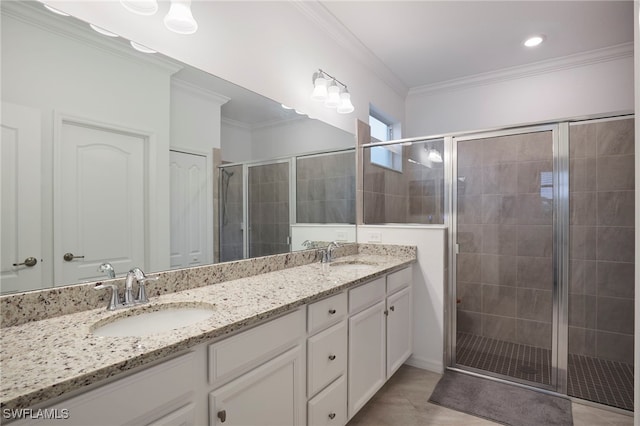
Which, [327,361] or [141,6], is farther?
[327,361]

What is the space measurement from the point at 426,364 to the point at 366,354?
956 mm

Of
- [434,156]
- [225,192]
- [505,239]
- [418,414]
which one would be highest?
[434,156]

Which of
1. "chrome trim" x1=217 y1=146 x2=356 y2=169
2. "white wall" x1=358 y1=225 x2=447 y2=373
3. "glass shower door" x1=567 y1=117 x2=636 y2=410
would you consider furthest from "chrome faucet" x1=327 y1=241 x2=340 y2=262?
"glass shower door" x1=567 y1=117 x2=636 y2=410

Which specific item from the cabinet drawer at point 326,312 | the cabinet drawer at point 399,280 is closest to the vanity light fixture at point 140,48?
the cabinet drawer at point 326,312

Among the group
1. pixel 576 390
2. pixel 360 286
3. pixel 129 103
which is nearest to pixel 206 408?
pixel 360 286

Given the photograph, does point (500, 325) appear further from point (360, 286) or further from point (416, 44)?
point (416, 44)

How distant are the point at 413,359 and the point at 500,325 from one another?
103cm

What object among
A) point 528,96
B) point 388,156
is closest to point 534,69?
point 528,96

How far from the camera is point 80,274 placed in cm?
118

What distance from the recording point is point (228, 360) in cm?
105

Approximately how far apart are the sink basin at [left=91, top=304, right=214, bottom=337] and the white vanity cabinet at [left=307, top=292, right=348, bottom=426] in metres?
0.46

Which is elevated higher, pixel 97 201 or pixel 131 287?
pixel 97 201

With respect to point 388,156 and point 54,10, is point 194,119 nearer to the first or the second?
point 54,10

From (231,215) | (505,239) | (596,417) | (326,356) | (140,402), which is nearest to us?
(140,402)
